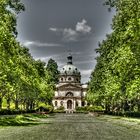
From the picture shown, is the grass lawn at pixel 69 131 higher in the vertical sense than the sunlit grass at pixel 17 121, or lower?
lower

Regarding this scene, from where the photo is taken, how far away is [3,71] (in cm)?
4719

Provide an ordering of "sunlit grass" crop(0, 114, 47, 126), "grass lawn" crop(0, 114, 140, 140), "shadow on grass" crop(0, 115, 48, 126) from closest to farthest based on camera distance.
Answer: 1. "grass lawn" crop(0, 114, 140, 140)
2. "shadow on grass" crop(0, 115, 48, 126)
3. "sunlit grass" crop(0, 114, 47, 126)

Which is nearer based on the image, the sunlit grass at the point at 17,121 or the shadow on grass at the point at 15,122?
the shadow on grass at the point at 15,122

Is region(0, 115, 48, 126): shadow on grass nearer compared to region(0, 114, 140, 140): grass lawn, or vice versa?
region(0, 114, 140, 140): grass lawn

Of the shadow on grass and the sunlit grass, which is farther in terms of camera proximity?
the sunlit grass

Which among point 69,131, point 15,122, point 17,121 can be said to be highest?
point 17,121

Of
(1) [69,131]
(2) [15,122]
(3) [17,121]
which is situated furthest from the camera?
(3) [17,121]

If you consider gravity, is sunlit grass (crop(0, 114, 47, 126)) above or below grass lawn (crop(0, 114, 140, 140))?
above

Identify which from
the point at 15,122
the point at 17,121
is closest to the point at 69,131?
the point at 15,122

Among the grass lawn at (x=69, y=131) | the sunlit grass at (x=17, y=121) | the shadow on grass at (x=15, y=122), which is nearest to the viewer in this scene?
the grass lawn at (x=69, y=131)

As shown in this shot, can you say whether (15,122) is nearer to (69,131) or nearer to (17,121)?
(17,121)

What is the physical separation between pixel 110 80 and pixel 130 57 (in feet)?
82.0

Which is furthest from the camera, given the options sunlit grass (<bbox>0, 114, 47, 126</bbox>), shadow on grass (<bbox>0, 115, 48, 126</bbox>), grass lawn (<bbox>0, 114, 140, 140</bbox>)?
sunlit grass (<bbox>0, 114, 47, 126</bbox>)

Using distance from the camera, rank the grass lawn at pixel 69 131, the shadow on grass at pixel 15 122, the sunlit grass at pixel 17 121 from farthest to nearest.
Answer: the sunlit grass at pixel 17 121 < the shadow on grass at pixel 15 122 < the grass lawn at pixel 69 131
